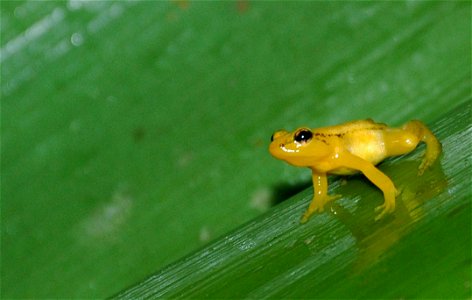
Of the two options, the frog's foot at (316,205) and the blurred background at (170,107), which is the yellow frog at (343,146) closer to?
the frog's foot at (316,205)

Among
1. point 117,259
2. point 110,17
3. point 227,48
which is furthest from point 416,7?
point 117,259

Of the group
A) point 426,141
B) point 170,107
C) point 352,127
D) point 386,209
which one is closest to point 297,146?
point 352,127

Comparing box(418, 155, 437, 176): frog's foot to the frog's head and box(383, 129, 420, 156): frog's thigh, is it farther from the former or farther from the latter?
the frog's head

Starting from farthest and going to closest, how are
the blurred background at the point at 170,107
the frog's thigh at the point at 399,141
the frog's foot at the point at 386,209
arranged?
1. the blurred background at the point at 170,107
2. the frog's thigh at the point at 399,141
3. the frog's foot at the point at 386,209

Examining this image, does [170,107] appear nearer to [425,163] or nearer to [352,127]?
[352,127]

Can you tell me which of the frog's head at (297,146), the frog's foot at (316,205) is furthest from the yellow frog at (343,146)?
the frog's foot at (316,205)

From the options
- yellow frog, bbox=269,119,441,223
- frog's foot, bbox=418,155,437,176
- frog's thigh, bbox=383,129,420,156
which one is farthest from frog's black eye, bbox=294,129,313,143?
frog's foot, bbox=418,155,437,176
